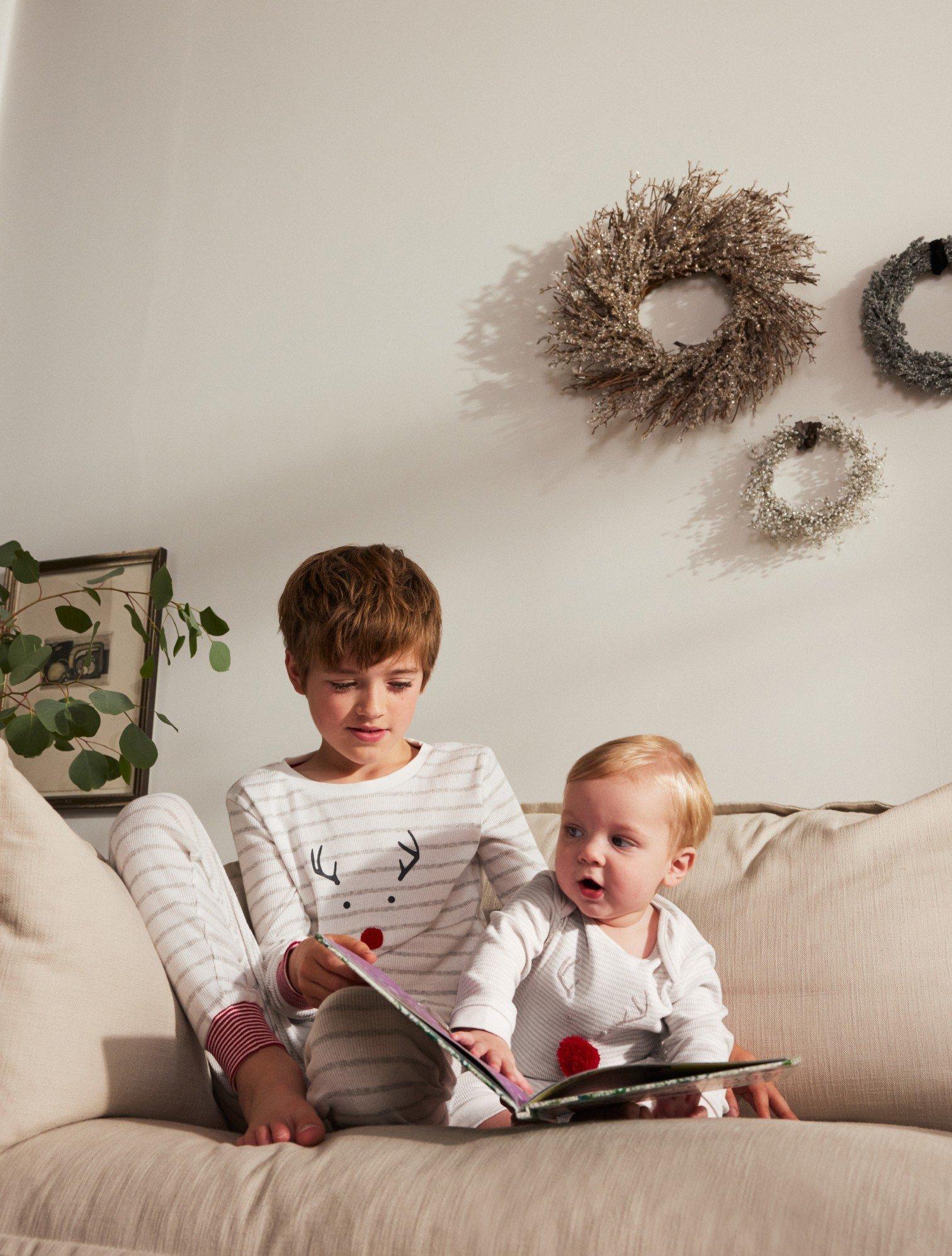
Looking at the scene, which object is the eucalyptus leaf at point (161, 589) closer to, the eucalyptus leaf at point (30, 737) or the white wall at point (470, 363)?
the eucalyptus leaf at point (30, 737)

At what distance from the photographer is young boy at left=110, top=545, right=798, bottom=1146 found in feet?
3.50

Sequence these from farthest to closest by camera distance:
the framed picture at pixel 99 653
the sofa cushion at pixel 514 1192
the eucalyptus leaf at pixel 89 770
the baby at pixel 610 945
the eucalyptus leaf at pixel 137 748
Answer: the framed picture at pixel 99 653 < the eucalyptus leaf at pixel 137 748 < the eucalyptus leaf at pixel 89 770 < the baby at pixel 610 945 < the sofa cushion at pixel 514 1192

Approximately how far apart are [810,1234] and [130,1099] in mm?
629

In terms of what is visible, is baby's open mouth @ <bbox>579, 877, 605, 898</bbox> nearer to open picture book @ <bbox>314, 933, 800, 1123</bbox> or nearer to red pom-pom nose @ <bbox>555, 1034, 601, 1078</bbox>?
red pom-pom nose @ <bbox>555, 1034, 601, 1078</bbox>

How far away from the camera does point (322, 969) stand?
3.26ft

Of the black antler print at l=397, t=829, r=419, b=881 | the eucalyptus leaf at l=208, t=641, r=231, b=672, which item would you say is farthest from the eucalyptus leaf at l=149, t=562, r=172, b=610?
the black antler print at l=397, t=829, r=419, b=881

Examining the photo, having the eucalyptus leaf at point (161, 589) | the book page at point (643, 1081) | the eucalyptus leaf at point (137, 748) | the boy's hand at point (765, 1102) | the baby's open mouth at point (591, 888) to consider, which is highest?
the eucalyptus leaf at point (161, 589)

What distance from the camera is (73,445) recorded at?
2455 mm

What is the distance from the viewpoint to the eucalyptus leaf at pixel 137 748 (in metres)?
1.60

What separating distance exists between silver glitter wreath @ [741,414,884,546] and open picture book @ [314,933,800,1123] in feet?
3.88

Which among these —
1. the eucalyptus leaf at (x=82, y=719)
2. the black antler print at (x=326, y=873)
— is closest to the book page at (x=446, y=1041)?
the black antler print at (x=326, y=873)

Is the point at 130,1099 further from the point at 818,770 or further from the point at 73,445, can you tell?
the point at 73,445

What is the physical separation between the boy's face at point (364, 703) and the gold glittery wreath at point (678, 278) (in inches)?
35.0

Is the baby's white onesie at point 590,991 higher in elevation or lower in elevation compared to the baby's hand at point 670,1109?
higher
